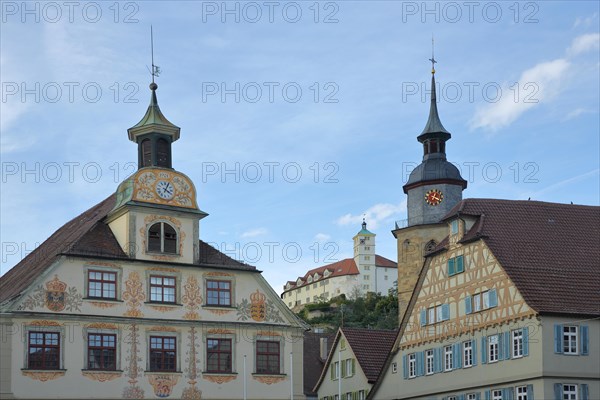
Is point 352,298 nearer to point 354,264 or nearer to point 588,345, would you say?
point 354,264

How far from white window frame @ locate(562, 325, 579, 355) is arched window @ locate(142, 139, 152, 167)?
17.8 meters

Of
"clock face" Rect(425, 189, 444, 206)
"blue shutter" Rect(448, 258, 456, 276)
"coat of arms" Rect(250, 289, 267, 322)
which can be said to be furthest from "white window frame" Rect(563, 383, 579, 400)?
"clock face" Rect(425, 189, 444, 206)

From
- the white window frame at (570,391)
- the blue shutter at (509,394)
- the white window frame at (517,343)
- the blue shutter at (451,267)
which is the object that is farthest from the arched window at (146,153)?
the white window frame at (570,391)

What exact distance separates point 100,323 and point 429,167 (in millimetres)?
35232

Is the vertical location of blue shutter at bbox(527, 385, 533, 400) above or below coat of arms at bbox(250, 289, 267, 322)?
below

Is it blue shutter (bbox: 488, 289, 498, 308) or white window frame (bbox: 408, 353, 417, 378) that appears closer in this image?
blue shutter (bbox: 488, 289, 498, 308)

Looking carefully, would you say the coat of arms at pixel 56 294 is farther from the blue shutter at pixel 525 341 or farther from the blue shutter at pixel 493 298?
the blue shutter at pixel 525 341

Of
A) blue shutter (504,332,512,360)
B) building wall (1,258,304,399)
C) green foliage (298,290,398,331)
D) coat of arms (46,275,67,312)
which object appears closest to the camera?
building wall (1,258,304,399)

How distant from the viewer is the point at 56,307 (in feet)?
151

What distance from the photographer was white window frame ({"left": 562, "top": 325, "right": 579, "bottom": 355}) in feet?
153

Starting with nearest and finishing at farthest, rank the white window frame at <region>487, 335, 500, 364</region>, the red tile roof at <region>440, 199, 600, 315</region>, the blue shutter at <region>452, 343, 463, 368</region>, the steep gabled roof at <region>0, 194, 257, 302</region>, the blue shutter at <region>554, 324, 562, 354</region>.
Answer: the blue shutter at <region>554, 324, 562, 354</region>, the steep gabled roof at <region>0, 194, 257, 302</region>, the red tile roof at <region>440, 199, 600, 315</region>, the white window frame at <region>487, 335, 500, 364</region>, the blue shutter at <region>452, 343, 463, 368</region>

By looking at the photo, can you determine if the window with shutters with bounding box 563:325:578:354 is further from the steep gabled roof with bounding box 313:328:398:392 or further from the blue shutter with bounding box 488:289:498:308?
the steep gabled roof with bounding box 313:328:398:392

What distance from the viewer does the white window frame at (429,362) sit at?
2127 inches

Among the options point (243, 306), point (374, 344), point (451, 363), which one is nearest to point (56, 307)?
point (243, 306)
